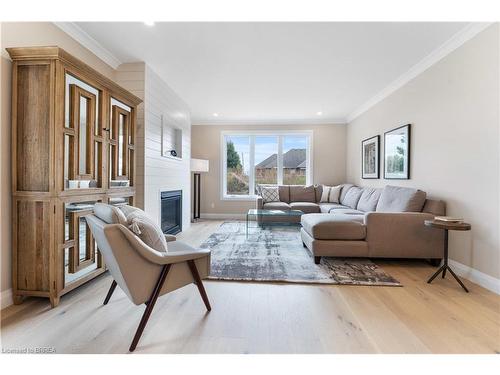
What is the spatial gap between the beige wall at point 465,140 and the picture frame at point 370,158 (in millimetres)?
1026

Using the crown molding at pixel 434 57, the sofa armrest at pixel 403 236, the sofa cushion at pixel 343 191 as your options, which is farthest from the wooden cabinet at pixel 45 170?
the sofa cushion at pixel 343 191

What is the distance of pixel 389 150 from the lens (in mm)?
4250

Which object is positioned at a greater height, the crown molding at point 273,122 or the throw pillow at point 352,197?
the crown molding at point 273,122

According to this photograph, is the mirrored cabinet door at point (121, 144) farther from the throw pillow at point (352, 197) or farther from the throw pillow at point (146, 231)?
the throw pillow at point (352, 197)

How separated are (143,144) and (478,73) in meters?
3.83

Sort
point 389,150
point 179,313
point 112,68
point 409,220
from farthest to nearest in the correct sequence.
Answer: point 389,150 < point 112,68 < point 409,220 < point 179,313

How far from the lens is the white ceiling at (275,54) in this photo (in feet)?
8.44

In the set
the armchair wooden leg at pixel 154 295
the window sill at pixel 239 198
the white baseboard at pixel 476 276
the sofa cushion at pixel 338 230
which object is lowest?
the white baseboard at pixel 476 276

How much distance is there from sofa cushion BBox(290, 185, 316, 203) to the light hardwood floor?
3.57 metres

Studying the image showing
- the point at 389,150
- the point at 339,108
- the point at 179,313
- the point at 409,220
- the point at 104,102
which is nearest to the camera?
the point at 179,313

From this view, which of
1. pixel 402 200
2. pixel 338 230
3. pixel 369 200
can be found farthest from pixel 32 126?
pixel 369 200

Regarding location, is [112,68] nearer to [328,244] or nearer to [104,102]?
[104,102]
